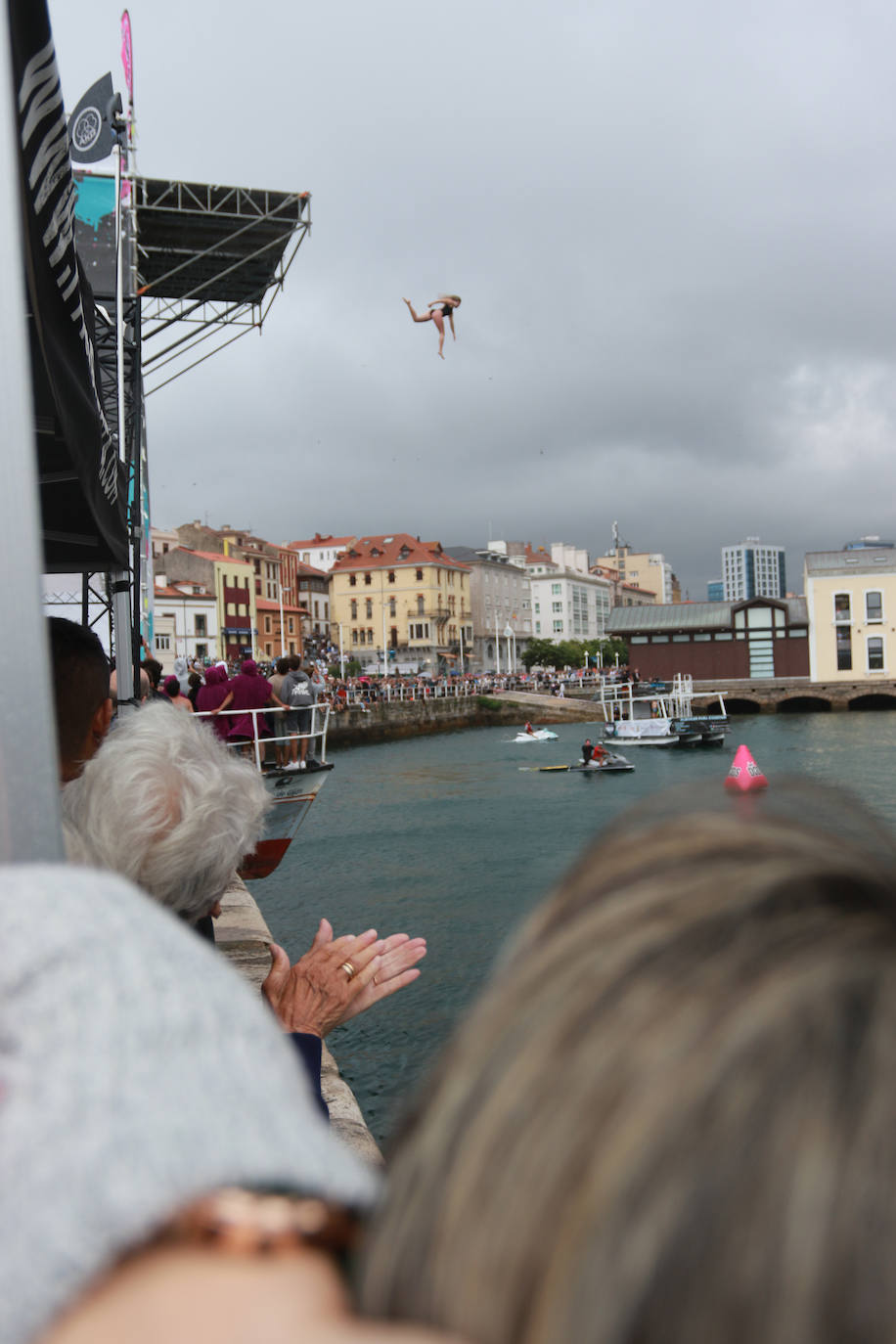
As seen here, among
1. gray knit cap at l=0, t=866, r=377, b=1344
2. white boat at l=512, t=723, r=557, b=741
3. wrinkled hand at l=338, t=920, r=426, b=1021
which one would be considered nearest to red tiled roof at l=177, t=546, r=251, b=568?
white boat at l=512, t=723, r=557, b=741

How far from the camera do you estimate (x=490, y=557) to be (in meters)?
111

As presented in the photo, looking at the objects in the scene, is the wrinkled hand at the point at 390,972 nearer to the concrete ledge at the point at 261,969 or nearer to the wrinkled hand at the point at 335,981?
the wrinkled hand at the point at 335,981

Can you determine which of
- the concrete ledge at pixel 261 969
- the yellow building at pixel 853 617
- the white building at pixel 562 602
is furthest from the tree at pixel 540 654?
the concrete ledge at pixel 261 969

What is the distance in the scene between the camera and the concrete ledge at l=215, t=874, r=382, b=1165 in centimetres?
350

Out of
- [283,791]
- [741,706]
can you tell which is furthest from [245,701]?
[741,706]

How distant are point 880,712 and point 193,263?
51.1 m

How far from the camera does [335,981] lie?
2.18 metres

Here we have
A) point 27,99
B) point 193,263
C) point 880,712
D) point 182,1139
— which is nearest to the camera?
point 182,1139

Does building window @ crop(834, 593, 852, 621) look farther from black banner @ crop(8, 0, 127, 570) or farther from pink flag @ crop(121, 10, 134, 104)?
black banner @ crop(8, 0, 127, 570)

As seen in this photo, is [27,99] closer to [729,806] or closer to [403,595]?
[729,806]

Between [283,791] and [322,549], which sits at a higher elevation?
[322,549]

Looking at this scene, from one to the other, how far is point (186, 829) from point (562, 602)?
4730 inches

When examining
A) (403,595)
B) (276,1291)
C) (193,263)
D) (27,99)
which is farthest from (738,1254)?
(403,595)

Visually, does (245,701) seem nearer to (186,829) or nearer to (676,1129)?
(186,829)
